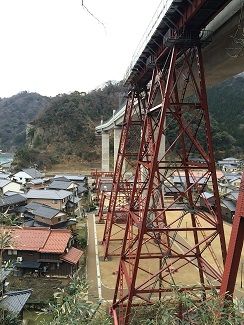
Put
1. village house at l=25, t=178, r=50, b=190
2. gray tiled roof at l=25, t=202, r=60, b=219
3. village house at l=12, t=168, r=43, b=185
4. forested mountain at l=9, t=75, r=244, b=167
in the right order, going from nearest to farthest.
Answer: gray tiled roof at l=25, t=202, r=60, b=219, village house at l=25, t=178, r=50, b=190, village house at l=12, t=168, r=43, b=185, forested mountain at l=9, t=75, r=244, b=167

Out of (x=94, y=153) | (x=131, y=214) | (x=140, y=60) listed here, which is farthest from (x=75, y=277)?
(x=94, y=153)

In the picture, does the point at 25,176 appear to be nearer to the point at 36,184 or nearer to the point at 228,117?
the point at 36,184

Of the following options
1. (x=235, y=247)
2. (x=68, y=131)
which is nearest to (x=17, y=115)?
(x=68, y=131)

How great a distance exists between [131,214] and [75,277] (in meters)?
5.24

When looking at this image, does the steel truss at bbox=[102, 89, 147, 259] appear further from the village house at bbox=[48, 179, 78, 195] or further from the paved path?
the village house at bbox=[48, 179, 78, 195]

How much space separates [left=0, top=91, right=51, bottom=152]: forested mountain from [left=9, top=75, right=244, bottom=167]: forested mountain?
810 inches

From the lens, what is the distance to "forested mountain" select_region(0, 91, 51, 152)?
269 feet

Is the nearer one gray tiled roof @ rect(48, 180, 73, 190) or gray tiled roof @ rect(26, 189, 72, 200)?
gray tiled roof @ rect(26, 189, 72, 200)

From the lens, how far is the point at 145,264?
16.1 m

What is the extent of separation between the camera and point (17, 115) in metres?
94.4

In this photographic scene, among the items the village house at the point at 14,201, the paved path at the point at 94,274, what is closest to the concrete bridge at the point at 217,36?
the paved path at the point at 94,274

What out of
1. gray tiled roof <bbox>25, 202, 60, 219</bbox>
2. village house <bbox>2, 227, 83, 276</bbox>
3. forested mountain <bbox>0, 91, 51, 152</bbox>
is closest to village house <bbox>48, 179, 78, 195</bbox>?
gray tiled roof <bbox>25, 202, 60, 219</bbox>

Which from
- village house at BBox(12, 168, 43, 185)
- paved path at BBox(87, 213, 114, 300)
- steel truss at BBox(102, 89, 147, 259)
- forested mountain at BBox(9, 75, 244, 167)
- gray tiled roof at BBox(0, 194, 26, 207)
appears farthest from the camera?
forested mountain at BBox(9, 75, 244, 167)

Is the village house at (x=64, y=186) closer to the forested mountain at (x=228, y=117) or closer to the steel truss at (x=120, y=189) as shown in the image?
the steel truss at (x=120, y=189)
